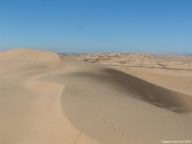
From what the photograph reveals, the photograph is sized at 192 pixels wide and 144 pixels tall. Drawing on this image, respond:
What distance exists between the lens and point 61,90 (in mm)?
10320

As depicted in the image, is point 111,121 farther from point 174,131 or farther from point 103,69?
point 103,69

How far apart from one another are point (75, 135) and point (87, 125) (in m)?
0.64

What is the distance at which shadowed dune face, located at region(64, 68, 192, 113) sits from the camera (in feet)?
51.4

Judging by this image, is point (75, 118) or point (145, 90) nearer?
point (75, 118)

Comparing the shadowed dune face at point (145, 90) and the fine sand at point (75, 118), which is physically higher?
the fine sand at point (75, 118)

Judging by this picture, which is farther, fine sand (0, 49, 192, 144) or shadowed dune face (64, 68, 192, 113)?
shadowed dune face (64, 68, 192, 113)

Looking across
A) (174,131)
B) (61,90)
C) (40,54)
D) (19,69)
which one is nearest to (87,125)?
(174,131)

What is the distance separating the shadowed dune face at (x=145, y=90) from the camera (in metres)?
15.7

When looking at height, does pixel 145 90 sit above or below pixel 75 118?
below

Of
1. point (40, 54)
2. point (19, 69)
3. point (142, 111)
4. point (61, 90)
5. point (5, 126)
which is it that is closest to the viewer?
point (5, 126)

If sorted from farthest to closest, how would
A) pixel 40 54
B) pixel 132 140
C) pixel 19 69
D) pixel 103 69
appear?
pixel 40 54 < pixel 103 69 < pixel 19 69 < pixel 132 140

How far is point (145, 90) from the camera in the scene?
16953mm

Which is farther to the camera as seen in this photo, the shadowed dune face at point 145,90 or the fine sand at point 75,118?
the shadowed dune face at point 145,90

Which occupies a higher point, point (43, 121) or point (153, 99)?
point (43, 121)
